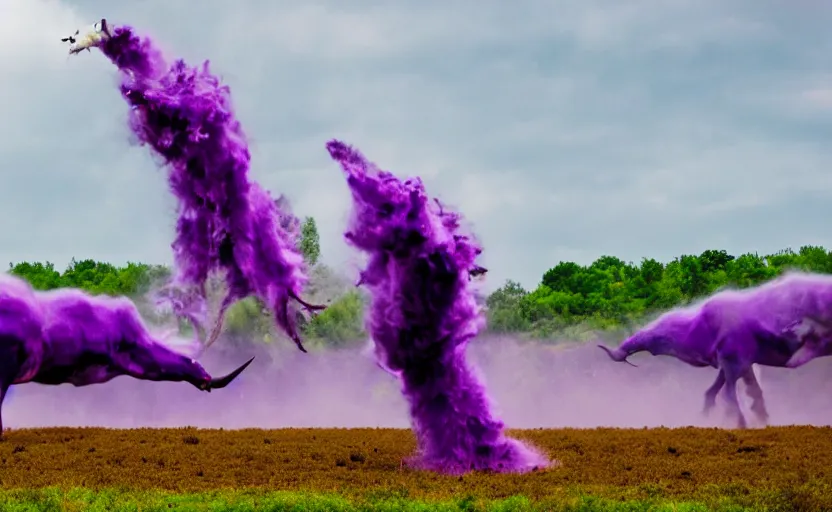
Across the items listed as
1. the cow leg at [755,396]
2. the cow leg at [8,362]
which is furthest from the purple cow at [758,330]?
the cow leg at [8,362]

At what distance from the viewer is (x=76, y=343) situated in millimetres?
20625

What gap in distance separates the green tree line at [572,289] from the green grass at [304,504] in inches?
798

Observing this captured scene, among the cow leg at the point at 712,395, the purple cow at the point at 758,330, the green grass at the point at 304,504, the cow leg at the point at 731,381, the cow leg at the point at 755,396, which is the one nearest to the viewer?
the green grass at the point at 304,504

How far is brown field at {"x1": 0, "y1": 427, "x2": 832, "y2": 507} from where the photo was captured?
1398 cm

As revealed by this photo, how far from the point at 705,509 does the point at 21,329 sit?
13.7 m

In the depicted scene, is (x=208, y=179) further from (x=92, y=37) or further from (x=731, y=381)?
(x=731, y=381)

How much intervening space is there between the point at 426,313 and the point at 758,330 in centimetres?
1207

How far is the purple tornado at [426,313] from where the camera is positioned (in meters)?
14.5

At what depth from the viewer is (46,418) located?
31656 millimetres

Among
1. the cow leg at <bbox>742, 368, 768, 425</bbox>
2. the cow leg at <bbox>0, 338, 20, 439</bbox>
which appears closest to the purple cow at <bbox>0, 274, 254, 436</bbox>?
the cow leg at <bbox>0, 338, 20, 439</bbox>

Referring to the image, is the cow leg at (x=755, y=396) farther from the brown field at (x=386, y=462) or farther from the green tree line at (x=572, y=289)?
the green tree line at (x=572, y=289)

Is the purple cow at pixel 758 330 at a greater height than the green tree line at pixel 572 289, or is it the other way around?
the green tree line at pixel 572 289

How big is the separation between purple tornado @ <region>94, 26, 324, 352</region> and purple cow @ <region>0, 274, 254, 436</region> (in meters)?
4.55

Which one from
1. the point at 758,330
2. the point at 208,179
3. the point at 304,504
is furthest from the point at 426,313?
the point at 758,330
